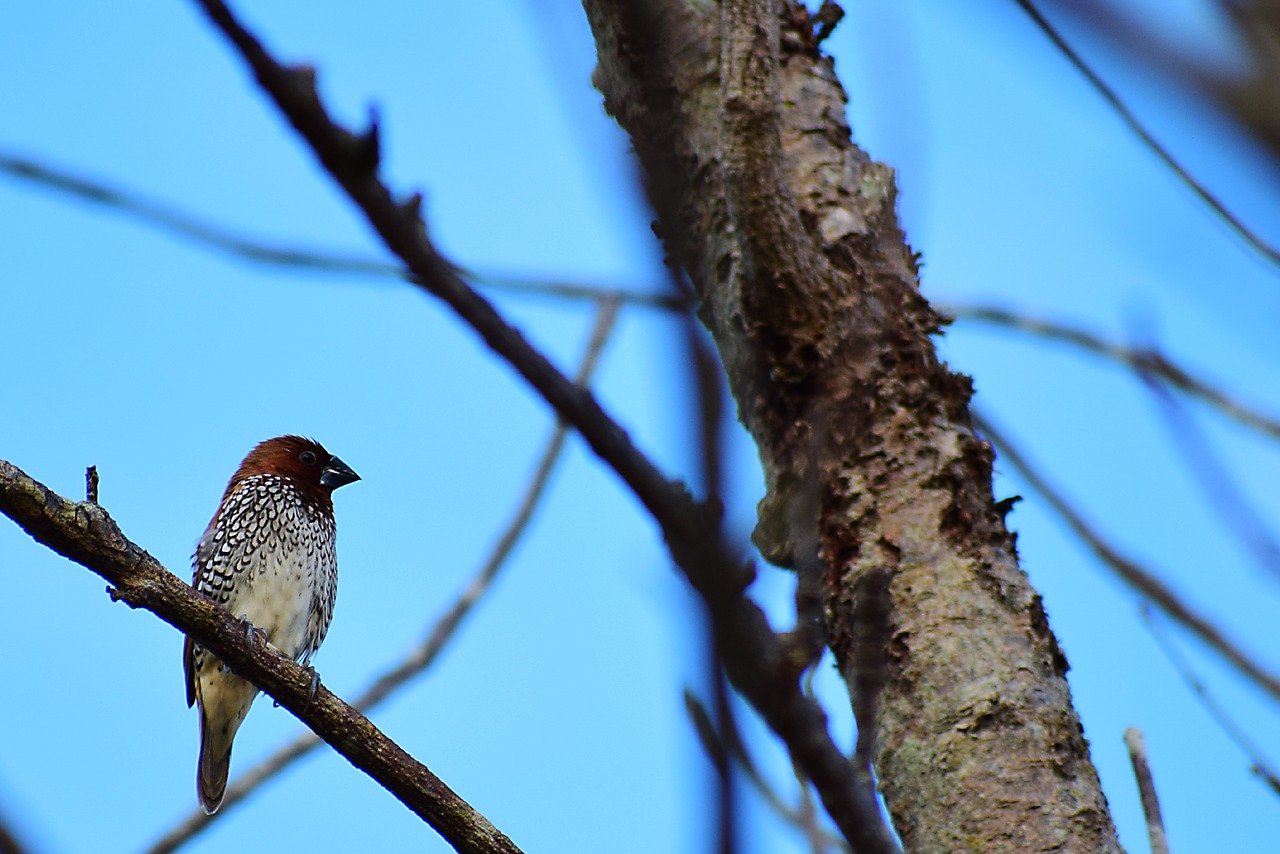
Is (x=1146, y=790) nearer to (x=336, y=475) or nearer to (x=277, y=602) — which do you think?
(x=277, y=602)

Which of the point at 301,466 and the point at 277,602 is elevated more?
the point at 301,466

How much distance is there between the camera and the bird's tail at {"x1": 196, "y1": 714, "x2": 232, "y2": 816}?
592 cm

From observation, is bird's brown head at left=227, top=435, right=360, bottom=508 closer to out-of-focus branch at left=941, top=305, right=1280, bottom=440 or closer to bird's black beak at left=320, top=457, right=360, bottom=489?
bird's black beak at left=320, top=457, right=360, bottom=489

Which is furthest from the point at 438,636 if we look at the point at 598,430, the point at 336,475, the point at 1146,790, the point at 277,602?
the point at 598,430

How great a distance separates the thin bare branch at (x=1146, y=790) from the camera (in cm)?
270

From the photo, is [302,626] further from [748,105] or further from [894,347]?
[748,105]

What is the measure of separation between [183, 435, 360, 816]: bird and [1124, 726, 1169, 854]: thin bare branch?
4.19 metres

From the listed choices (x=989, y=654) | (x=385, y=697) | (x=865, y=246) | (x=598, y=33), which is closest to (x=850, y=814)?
(x=989, y=654)

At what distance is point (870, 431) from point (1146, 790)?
116cm

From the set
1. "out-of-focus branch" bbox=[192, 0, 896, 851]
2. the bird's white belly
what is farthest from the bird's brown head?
"out-of-focus branch" bbox=[192, 0, 896, 851]

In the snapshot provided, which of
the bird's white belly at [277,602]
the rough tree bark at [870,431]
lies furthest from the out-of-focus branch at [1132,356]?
the bird's white belly at [277,602]

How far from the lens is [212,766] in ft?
20.3

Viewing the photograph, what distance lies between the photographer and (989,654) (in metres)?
3.11

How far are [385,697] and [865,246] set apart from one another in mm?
2879
